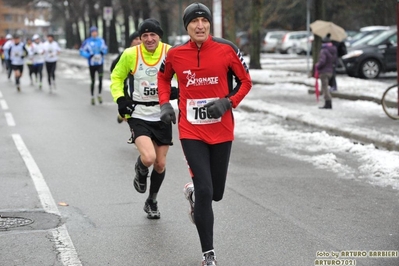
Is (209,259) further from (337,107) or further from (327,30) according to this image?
(327,30)

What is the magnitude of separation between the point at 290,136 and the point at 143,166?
23.1ft

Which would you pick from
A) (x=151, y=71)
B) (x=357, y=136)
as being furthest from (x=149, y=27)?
(x=357, y=136)

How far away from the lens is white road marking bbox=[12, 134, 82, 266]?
6.35 meters

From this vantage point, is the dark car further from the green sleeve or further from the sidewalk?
the green sleeve

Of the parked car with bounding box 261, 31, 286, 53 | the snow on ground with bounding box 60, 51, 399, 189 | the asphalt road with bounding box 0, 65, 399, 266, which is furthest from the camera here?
the parked car with bounding box 261, 31, 286, 53

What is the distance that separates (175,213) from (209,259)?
2143 millimetres

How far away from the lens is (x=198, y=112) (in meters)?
6.03

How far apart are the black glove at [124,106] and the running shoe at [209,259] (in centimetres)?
208

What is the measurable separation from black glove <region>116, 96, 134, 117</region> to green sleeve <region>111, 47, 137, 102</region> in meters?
0.04

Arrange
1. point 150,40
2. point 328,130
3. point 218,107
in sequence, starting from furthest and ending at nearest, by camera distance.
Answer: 1. point 328,130
2. point 150,40
3. point 218,107

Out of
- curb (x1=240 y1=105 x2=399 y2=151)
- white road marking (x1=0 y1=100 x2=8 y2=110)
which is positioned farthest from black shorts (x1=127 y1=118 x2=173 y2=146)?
white road marking (x1=0 y1=100 x2=8 y2=110)

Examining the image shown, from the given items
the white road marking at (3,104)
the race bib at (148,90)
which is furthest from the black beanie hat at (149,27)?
the white road marking at (3,104)

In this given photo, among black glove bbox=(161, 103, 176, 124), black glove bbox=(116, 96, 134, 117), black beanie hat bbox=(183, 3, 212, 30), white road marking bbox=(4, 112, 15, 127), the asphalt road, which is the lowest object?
white road marking bbox=(4, 112, 15, 127)

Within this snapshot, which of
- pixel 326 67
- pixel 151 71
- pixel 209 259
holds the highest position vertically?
pixel 151 71
